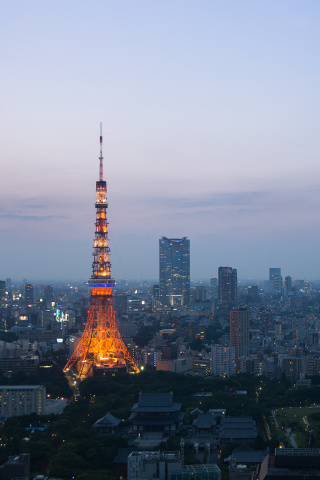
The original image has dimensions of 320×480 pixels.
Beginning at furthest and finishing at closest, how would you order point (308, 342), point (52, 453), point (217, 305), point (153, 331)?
point (217, 305), point (153, 331), point (308, 342), point (52, 453)

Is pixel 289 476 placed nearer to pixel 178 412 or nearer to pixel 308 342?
pixel 178 412

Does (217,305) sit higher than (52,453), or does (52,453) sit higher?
(217,305)

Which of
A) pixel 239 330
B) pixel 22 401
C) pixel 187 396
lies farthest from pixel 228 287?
pixel 22 401

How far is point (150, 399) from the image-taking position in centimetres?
2142

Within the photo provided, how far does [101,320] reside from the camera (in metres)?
29.5

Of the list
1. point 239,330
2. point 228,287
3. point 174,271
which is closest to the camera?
point 239,330

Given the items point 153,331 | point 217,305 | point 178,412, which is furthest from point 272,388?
point 217,305

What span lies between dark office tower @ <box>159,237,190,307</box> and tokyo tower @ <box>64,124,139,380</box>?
48.8 meters

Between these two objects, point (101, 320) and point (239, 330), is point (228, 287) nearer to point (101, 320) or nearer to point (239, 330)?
point (239, 330)

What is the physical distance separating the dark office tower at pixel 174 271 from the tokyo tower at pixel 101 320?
48806 millimetres

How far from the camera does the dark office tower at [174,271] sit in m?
80.9

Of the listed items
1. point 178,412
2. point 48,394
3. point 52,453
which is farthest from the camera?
point 48,394

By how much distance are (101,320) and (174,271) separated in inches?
2152

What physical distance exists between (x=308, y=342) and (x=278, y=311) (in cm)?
2471
